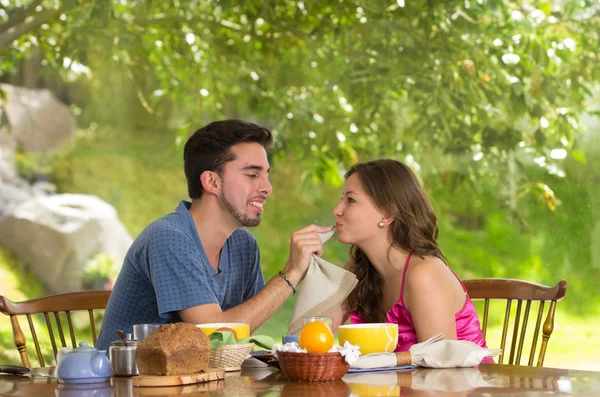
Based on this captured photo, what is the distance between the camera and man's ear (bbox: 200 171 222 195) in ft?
7.31

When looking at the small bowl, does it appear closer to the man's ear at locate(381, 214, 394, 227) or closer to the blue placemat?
the blue placemat

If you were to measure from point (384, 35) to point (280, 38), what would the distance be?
0.61 meters

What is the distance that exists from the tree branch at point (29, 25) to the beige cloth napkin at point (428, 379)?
11.6 ft

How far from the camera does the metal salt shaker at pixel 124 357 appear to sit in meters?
1.47

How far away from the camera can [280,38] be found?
14.5 ft

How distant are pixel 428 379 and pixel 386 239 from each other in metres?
0.75

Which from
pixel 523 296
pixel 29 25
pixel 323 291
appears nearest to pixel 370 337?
pixel 323 291

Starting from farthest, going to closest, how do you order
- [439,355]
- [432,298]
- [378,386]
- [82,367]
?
[432,298] → [439,355] → [82,367] → [378,386]

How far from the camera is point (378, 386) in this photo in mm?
1269

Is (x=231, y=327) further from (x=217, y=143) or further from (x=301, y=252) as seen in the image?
(x=217, y=143)

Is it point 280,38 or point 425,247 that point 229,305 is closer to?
point 425,247

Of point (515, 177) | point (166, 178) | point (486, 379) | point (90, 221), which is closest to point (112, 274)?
point (90, 221)

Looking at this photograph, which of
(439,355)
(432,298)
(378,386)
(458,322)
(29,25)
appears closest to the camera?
(378,386)

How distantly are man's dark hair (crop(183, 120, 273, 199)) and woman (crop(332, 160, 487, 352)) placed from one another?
33 cm
